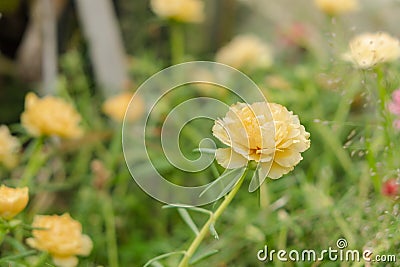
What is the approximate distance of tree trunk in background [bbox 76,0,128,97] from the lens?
5.29ft

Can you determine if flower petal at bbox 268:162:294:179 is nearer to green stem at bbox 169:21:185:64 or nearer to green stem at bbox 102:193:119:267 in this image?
green stem at bbox 102:193:119:267

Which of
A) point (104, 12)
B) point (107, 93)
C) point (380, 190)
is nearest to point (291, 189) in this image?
point (380, 190)

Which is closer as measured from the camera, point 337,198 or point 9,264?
point 9,264

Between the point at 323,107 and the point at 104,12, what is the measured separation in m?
0.58

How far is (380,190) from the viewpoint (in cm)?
83

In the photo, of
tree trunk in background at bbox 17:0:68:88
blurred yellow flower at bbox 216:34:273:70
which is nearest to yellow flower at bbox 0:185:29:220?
blurred yellow flower at bbox 216:34:273:70

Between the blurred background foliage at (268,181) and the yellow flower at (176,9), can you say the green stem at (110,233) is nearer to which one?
the blurred background foliage at (268,181)

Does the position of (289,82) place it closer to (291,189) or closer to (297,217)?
(291,189)

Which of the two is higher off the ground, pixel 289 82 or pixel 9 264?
pixel 289 82

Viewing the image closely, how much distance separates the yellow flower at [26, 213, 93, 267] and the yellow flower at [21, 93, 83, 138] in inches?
9.9

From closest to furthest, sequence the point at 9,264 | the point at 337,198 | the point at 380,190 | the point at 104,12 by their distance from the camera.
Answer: the point at 9,264 → the point at 380,190 → the point at 337,198 → the point at 104,12

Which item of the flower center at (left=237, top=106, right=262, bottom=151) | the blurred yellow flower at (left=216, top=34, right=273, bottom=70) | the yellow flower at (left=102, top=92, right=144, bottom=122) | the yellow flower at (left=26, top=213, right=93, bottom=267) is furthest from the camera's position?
the blurred yellow flower at (left=216, top=34, right=273, bottom=70)

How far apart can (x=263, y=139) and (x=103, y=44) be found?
1.16 meters

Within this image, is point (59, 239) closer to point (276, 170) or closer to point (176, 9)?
point (276, 170)
